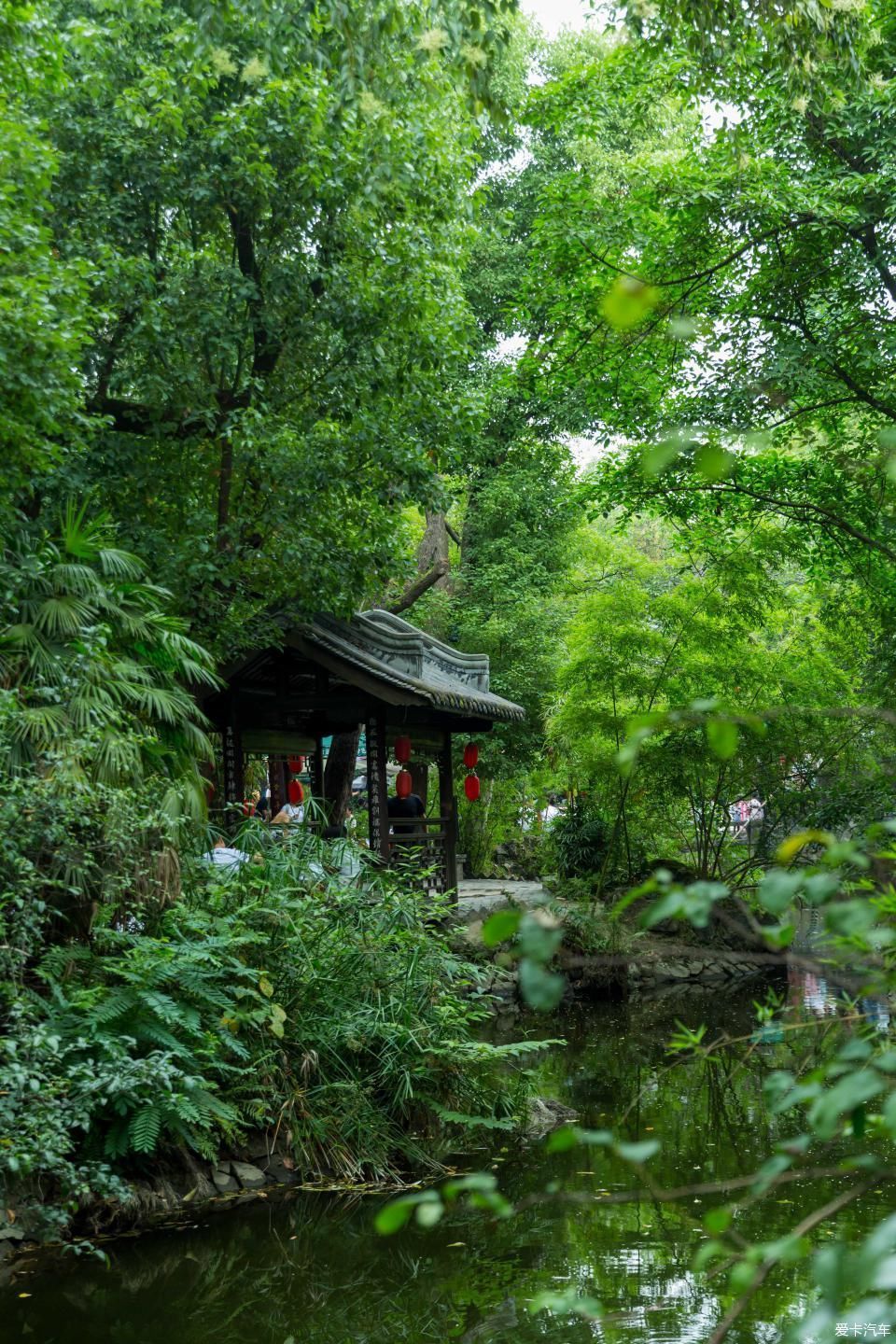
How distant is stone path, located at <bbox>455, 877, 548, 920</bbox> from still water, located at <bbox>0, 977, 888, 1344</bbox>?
4.17 m

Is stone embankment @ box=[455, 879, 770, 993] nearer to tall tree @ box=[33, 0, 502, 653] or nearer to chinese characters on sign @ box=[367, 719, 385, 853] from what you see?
chinese characters on sign @ box=[367, 719, 385, 853]

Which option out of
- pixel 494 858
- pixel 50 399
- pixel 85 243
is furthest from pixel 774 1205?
pixel 494 858

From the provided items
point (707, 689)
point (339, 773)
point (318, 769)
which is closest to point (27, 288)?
point (318, 769)

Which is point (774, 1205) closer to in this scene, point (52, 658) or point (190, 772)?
point (190, 772)

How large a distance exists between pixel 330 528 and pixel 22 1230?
501 cm

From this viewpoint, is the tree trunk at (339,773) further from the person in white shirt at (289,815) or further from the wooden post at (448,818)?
the person in white shirt at (289,815)

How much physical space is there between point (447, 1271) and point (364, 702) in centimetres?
636

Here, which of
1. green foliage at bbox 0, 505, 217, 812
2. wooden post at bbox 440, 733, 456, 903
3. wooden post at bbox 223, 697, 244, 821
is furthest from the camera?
wooden post at bbox 440, 733, 456, 903

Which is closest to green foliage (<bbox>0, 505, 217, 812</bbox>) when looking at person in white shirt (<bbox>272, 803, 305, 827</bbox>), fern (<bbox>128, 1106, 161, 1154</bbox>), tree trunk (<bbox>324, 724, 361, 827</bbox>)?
fern (<bbox>128, 1106, 161, 1154</bbox>)

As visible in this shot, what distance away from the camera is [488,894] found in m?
13.5

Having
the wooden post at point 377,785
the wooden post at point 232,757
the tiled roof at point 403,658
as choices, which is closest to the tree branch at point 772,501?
the tiled roof at point 403,658

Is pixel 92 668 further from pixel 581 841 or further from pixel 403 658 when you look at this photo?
pixel 581 841

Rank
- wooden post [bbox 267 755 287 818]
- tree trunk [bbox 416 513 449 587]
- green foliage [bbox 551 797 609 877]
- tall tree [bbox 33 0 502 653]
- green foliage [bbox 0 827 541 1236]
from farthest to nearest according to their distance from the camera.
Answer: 1. tree trunk [bbox 416 513 449 587]
2. green foliage [bbox 551 797 609 877]
3. wooden post [bbox 267 755 287 818]
4. tall tree [bbox 33 0 502 653]
5. green foliage [bbox 0 827 541 1236]

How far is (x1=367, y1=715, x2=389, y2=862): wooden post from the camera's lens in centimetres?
1076
